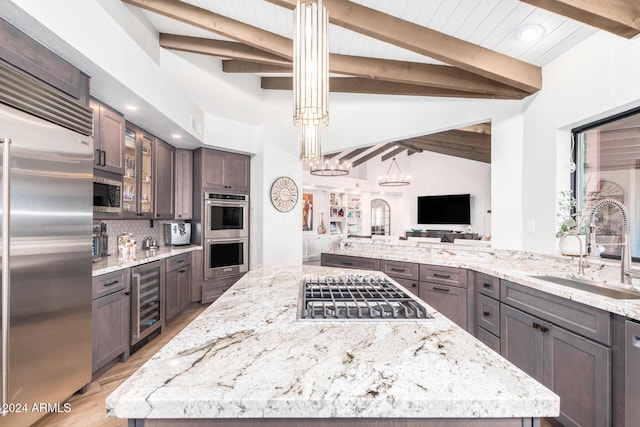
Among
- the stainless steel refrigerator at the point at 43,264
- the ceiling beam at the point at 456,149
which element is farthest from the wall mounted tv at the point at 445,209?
the stainless steel refrigerator at the point at 43,264

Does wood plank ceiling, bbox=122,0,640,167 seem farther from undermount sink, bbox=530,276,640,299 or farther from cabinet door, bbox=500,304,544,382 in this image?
cabinet door, bbox=500,304,544,382

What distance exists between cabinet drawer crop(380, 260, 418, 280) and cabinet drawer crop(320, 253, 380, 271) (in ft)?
0.35

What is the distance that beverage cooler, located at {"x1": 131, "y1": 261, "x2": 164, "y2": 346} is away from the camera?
8.82 ft

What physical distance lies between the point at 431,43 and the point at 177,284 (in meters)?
3.54

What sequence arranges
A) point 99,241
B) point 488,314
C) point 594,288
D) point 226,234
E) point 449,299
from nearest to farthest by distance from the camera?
1. point 594,288
2. point 488,314
3. point 99,241
4. point 449,299
5. point 226,234

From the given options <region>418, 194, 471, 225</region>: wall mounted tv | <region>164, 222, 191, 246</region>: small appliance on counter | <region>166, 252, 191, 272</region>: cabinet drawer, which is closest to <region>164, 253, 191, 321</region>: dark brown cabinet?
<region>166, 252, 191, 272</region>: cabinet drawer

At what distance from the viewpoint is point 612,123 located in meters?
2.35

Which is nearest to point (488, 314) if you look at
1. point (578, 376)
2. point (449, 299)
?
point (449, 299)

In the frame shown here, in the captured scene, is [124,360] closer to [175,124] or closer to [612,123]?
[175,124]

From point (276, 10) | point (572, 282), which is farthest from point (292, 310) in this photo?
point (276, 10)

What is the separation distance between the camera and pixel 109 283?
2.36 meters

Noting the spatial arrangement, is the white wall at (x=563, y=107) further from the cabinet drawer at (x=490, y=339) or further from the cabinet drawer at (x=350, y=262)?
the cabinet drawer at (x=350, y=262)

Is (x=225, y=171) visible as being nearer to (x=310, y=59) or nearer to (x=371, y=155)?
(x=310, y=59)

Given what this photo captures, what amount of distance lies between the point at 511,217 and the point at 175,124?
143 inches
